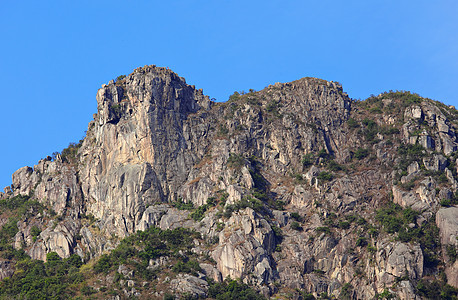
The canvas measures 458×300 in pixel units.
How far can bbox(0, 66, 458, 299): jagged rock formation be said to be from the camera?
15625 cm

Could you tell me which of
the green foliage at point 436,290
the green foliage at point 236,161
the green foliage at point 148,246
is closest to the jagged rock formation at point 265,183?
the green foliage at point 236,161

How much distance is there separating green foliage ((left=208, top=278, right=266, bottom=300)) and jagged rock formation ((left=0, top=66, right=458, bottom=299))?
1884mm

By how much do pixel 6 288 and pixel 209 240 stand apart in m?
37.7

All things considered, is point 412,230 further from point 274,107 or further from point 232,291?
point 274,107

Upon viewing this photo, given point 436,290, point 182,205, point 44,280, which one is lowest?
point 436,290

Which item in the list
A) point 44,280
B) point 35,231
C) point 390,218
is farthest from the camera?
point 35,231

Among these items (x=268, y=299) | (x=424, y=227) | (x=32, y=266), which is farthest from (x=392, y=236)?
(x=32, y=266)

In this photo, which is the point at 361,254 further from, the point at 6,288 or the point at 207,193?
the point at 6,288

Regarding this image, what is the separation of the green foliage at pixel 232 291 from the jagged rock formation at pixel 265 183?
1.88 meters

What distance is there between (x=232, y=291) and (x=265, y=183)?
31759 mm

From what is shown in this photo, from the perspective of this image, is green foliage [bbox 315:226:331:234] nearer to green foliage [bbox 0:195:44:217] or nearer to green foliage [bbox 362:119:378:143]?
green foliage [bbox 362:119:378:143]

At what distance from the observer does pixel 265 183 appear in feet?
581

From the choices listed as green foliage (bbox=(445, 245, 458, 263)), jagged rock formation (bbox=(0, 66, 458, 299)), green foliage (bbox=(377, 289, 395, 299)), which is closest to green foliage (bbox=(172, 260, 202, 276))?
jagged rock formation (bbox=(0, 66, 458, 299))

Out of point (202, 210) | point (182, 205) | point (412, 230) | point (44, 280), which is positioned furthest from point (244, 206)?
point (44, 280)
